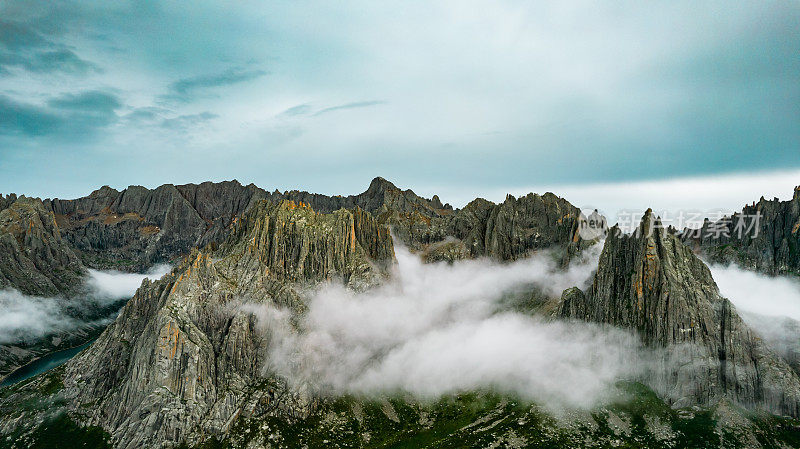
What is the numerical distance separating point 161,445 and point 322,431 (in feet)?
225

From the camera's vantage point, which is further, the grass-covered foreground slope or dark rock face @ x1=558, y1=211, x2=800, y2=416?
dark rock face @ x1=558, y1=211, x2=800, y2=416

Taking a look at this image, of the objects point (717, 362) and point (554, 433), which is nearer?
point (554, 433)

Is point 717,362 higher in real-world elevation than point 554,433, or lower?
higher

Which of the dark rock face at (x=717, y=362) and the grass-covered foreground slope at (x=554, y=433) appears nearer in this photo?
the grass-covered foreground slope at (x=554, y=433)

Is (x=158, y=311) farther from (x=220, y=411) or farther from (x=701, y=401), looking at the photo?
(x=701, y=401)

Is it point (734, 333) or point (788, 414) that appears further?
point (734, 333)

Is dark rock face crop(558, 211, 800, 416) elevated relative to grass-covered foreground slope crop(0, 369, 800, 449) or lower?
elevated

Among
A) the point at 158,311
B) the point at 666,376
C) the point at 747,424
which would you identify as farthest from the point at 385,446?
the point at 747,424

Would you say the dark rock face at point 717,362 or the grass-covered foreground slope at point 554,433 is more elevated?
the dark rock face at point 717,362

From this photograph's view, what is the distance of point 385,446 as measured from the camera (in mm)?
191500

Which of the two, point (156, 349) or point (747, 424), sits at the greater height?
point (156, 349)

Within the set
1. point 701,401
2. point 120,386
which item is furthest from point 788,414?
point 120,386

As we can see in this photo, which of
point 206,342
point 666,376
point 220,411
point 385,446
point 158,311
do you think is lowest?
point 385,446

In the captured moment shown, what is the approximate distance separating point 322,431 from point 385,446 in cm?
3134
